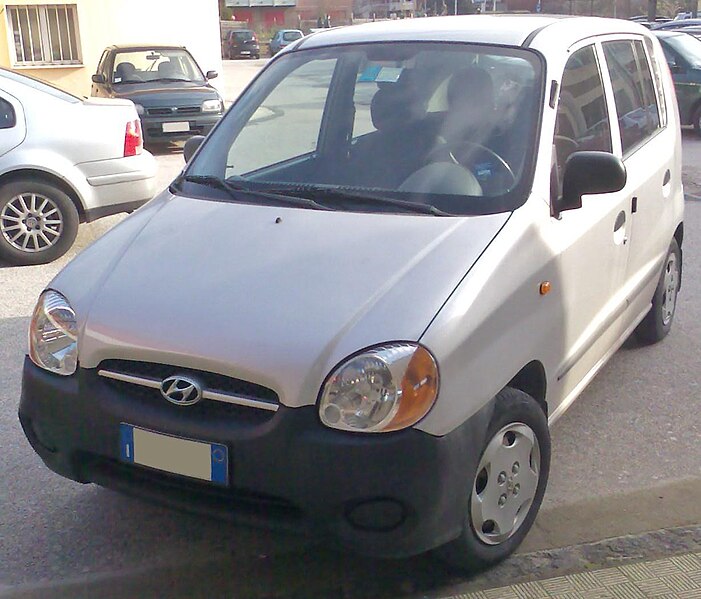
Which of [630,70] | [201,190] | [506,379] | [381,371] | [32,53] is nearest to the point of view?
[381,371]

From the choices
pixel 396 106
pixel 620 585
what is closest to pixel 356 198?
pixel 396 106

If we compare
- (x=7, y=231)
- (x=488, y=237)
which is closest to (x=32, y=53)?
(x=7, y=231)

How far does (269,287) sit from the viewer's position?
3002mm

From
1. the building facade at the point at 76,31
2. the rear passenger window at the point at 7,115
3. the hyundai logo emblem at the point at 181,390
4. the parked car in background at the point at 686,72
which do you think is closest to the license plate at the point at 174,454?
the hyundai logo emblem at the point at 181,390

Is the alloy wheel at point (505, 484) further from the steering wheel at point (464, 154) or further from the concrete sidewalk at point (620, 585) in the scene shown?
the steering wheel at point (464, 154)

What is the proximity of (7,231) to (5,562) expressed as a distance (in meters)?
4.32

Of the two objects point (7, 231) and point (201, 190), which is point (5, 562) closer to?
point (201, 190)

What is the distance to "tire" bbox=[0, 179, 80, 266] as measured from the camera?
281 inches

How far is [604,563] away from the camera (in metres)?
3.31

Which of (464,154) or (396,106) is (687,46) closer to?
(396,106)

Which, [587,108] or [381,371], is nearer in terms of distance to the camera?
[381,371]

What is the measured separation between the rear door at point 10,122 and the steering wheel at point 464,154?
451 centimetres

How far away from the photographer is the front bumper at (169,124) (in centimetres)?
1312

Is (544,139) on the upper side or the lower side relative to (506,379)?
upper
